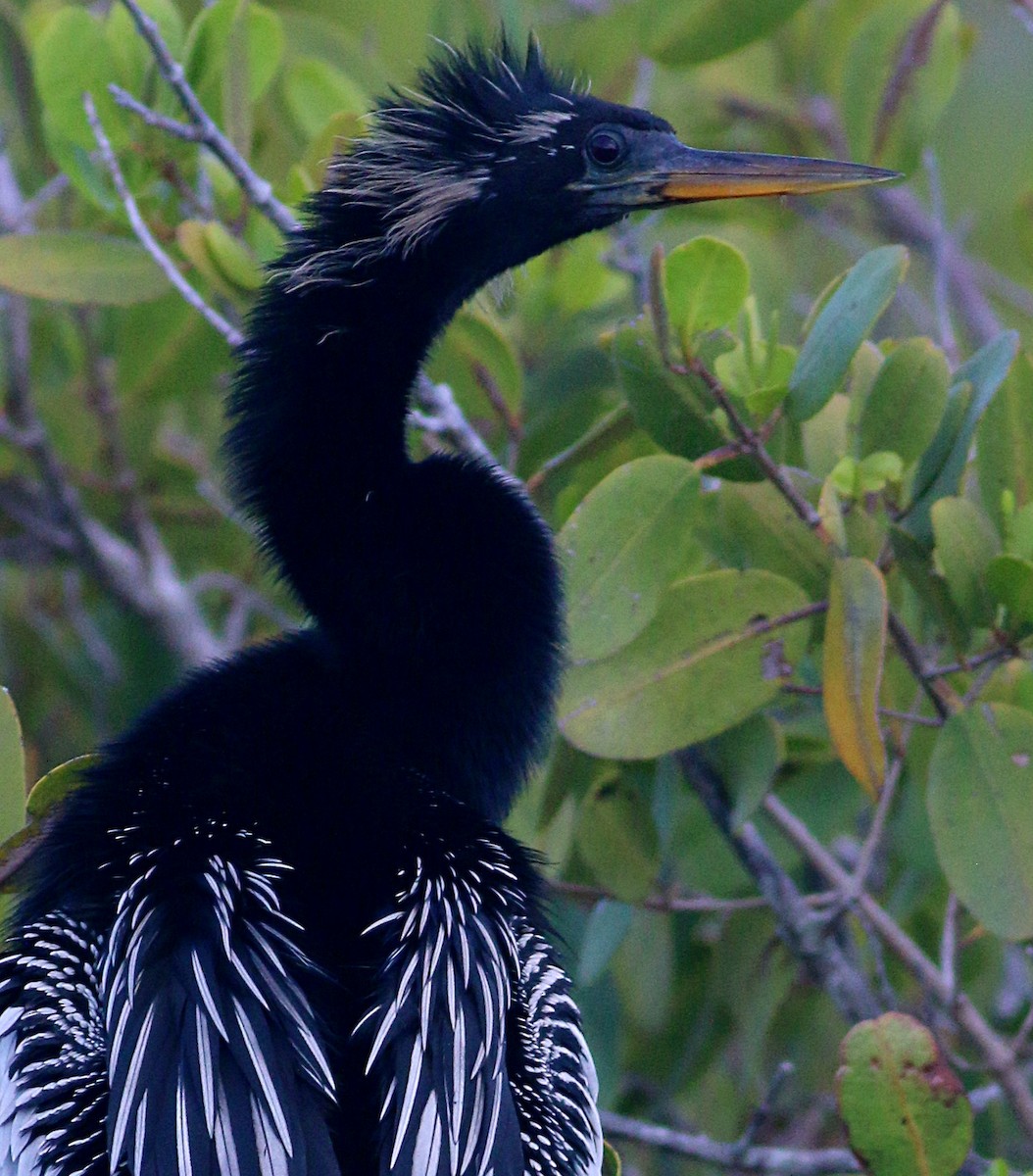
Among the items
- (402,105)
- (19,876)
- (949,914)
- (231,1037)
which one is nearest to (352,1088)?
(231,1037)

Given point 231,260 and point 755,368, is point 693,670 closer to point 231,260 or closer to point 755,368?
point 755,368

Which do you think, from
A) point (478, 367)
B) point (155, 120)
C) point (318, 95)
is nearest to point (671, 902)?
point (478, 367)

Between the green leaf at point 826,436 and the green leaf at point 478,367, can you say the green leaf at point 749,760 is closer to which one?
the green leaf at point 826,436

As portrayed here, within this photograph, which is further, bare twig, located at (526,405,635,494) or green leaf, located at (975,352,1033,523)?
bare twig, located at (526,405,635,494)

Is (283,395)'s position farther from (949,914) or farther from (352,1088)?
(949,914)

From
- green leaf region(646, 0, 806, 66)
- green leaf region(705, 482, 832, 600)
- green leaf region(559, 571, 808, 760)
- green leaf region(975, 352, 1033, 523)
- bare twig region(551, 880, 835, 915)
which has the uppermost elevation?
green leaf region(646, 0, 806, 66)

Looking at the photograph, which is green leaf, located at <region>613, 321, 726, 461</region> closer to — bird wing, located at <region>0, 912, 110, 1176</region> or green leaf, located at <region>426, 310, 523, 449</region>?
Answer: green leaf, located at <region>426, 310, 523, 449</region>

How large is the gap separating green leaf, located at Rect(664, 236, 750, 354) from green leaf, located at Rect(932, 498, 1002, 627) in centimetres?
42

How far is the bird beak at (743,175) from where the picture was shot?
8.20ft

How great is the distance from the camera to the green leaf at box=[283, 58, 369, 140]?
10.7ft

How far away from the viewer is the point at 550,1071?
2182 millimetres

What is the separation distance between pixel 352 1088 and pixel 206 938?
0.27 m

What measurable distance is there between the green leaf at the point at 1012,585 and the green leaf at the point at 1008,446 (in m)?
0.19

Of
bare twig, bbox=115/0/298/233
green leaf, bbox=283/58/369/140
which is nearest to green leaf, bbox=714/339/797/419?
bare twig, bbox=115/0/298/233
